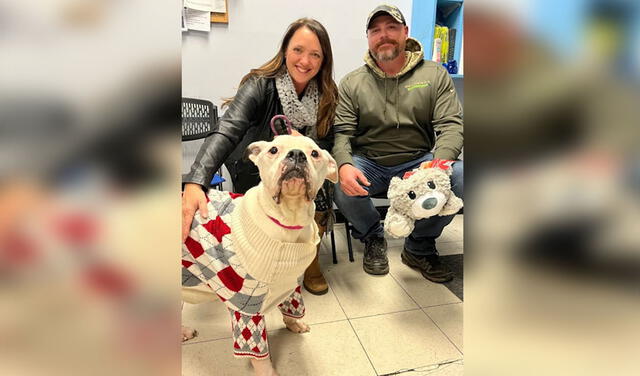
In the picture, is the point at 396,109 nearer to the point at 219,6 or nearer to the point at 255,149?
the point at 255,149

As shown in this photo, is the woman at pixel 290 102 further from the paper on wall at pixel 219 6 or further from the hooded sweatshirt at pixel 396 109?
the paper on wall at pixel 219 6

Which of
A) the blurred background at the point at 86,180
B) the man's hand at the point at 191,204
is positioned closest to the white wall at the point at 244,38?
the man's hand at the point at 191,204

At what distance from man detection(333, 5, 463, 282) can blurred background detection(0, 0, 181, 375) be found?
167cm

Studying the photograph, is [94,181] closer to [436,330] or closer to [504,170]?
[504,170]

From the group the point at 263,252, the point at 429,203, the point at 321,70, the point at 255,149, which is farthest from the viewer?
the point at 321,70

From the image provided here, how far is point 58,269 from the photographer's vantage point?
23 cm

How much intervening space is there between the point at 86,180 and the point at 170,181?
63 mm

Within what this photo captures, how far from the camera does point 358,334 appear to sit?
148 centimetres

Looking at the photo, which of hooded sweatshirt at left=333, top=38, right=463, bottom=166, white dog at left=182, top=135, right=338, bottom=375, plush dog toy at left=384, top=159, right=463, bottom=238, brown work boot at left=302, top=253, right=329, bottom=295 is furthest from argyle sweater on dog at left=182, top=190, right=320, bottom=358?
hooded sweatshirt at left=333, top=38, right=463, bottom=166

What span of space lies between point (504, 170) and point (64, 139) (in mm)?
290

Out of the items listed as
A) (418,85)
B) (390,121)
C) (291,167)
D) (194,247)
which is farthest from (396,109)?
(194,247)

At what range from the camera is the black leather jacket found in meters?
1.37

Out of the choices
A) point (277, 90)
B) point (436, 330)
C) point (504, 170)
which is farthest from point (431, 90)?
point (504, 170)

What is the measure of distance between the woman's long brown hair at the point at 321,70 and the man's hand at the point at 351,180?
0.75 feet
